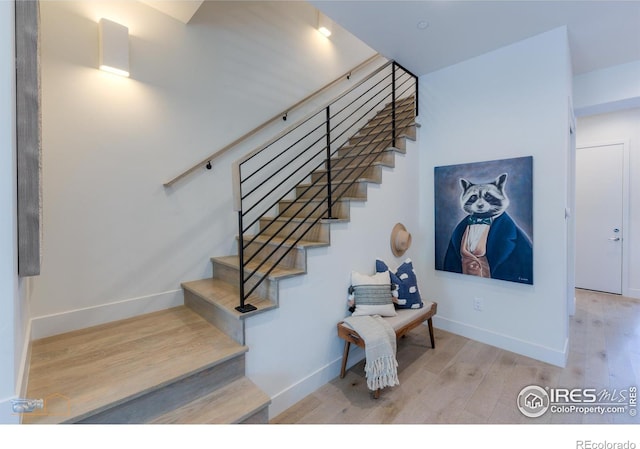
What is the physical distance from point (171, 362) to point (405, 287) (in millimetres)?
1873

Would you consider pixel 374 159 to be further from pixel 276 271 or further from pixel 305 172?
pixel 276 271

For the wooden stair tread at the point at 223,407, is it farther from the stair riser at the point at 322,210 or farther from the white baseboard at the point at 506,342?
the white baseboard at the point at 506,342

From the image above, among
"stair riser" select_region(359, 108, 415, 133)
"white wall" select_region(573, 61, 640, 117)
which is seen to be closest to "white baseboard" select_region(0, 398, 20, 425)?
→ "stair riser" select_region(359, 108, 415, 133)

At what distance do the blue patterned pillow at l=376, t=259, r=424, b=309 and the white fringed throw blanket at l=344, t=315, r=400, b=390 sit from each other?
19.6 inches

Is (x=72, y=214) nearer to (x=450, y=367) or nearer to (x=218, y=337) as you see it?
(x=218, y=337)

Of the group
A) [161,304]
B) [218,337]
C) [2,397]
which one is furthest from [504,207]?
[2,397]

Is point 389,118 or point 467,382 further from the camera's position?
point 389,118

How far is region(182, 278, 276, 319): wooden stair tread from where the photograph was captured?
1804mm

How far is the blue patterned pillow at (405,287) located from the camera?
250cm

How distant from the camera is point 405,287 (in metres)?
2.53

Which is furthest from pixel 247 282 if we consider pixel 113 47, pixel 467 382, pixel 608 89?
pixel 608 89

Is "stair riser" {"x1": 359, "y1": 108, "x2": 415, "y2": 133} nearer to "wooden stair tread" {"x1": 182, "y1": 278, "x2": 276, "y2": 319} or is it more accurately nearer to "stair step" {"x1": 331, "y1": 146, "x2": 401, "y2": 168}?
"stair step" {"x1": 331, "y1": 146, "x2": 401, "y2": 168}

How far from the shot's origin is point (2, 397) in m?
1.03

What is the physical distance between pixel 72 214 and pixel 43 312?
26.9 inches
